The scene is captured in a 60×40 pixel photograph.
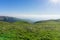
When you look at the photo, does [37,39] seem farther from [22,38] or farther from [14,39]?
[14,39]

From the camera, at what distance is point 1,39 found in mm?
23859

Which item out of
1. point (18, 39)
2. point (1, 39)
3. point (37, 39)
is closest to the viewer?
point (1, 39)

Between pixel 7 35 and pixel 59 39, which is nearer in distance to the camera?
pixel 7 35

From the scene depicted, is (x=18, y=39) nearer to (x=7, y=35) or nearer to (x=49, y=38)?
(x=7, y=35)

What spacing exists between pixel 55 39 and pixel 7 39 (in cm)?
1005

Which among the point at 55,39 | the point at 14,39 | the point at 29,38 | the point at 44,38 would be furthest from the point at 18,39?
the point at 55,39

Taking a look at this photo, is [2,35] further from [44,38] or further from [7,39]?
[44,38]

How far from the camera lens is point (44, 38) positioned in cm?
2809

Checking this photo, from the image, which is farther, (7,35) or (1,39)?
(7,35)

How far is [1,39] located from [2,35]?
2369mm

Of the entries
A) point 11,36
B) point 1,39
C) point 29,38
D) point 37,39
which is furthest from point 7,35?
point 37,39

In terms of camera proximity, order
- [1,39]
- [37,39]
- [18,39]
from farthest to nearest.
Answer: [37,39], [18,39], [1,39]

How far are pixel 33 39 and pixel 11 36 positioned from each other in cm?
437

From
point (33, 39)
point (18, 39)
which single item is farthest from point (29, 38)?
point (18, 39)
